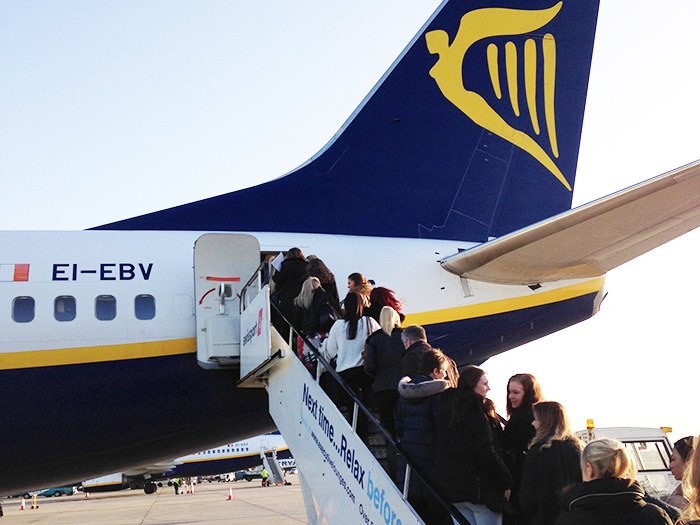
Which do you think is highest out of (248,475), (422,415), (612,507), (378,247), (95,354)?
(248,475)

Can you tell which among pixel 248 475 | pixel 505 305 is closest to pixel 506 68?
pixel 505 305

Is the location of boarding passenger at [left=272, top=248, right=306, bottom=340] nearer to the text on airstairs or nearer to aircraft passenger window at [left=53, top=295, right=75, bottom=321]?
the text on airstairs

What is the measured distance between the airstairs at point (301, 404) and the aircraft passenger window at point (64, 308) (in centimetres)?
135

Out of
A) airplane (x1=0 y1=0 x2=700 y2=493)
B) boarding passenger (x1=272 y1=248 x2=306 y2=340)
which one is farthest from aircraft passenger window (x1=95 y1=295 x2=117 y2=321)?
boarding passenger (x1=272 y1=248 x2=306 y2=340)

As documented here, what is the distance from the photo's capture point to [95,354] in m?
8.58

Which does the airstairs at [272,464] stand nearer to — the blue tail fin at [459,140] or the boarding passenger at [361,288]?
the blue tail fin at [459,140]

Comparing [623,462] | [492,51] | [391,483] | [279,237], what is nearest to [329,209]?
[279,237]

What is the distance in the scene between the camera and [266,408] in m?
9.52

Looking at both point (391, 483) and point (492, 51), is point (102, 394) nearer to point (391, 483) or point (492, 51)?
point (391, 483)

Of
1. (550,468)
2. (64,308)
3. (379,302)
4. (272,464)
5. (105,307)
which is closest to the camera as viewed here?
(550,468)

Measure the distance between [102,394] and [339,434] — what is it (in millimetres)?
3524

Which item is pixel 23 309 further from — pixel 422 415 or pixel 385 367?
pixel 422 415

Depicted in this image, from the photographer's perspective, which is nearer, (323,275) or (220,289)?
(323,275)

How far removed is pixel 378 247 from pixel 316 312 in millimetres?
2850
